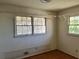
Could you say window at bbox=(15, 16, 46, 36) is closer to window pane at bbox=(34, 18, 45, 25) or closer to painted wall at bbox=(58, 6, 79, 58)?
window pane at bbox=(34, 18, 45, 25)

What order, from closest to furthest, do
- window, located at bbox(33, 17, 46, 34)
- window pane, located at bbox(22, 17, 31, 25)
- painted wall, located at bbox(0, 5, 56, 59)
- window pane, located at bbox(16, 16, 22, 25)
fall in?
painted wall, located at bbox(0, 5, 56, 59), window pane, located at bbox(16, 16, 22, 25), window pane, located at bbox(22, 17, 31, 25), window, located at bbox(33, 17, 46, 34)

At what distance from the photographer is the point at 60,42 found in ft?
16.4

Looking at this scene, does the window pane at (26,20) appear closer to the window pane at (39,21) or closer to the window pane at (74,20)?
the window pane at (39,21)

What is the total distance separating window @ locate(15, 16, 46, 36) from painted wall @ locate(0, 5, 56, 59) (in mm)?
190


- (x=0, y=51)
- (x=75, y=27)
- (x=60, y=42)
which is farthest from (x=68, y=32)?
(x=0, y=51)

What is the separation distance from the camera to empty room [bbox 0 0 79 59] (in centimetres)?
355

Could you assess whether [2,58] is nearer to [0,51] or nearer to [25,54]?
[0,51]

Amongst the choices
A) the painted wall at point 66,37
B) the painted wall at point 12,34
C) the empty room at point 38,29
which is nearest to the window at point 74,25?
the empty room at point 38,29

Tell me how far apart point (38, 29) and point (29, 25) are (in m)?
0.51

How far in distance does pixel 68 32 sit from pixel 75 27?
0.43 metres

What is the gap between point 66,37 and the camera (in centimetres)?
456

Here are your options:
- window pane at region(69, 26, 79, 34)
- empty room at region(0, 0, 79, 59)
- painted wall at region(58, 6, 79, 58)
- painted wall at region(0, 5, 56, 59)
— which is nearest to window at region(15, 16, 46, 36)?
empty room at region(0, 0, 79, 59)

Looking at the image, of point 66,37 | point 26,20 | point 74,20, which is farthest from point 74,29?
point 26,20

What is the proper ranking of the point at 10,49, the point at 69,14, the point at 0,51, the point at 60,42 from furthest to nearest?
the point at 60,42, the point at 69,14, the point at 10,49, the point at 0,51
